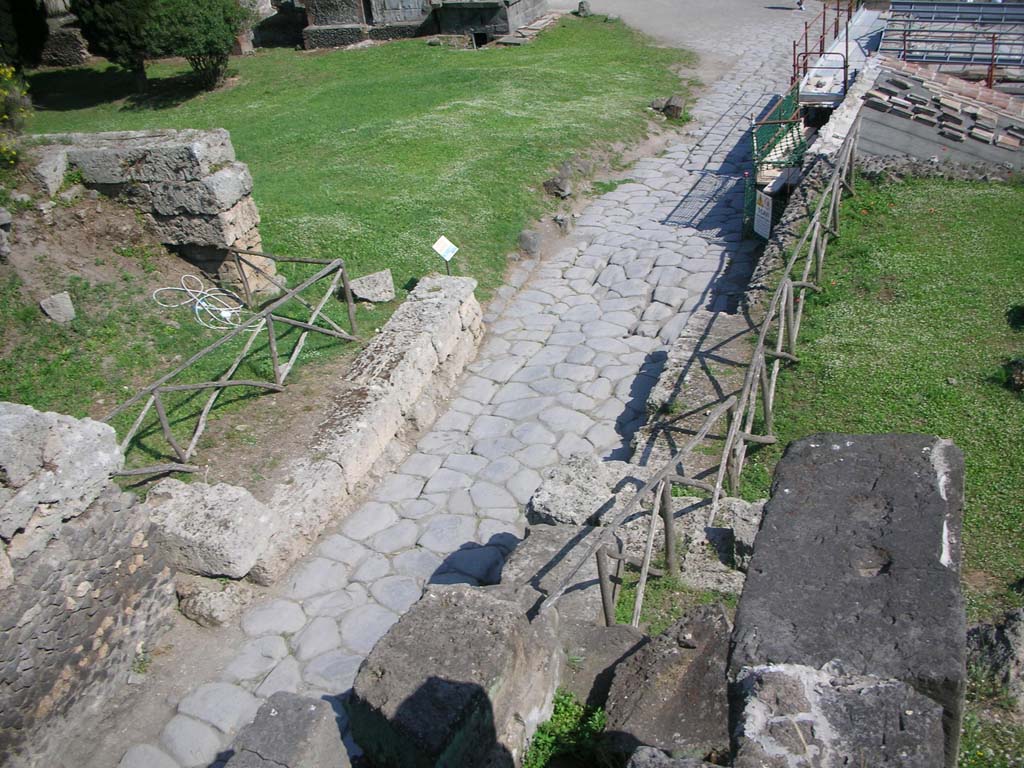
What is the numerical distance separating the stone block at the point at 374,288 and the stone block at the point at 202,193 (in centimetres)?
165

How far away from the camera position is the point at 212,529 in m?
6.47

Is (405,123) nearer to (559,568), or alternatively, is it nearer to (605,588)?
(559,568)

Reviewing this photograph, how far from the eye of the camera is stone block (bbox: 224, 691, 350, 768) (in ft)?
12.5

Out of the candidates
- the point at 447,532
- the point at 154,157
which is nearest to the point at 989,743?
the point at 447,532

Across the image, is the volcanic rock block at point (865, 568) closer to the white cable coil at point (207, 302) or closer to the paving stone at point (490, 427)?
the paving stone at point (490, 427)

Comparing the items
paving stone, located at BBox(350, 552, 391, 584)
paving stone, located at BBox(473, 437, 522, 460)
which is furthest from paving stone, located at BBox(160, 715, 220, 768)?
paving stone, located at BBox(473, 437, 522, 460)

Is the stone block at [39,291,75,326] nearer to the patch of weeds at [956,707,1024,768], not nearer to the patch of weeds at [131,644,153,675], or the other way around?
the patch of weeds at [131,644,153,675]

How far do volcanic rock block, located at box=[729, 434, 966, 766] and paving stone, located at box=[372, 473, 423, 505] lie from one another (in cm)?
420

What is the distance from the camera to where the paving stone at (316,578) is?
6742mm

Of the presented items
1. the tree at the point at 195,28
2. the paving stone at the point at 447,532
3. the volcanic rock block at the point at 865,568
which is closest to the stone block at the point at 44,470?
the paving stone at the point at 447,532

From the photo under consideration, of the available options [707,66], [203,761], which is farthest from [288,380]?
[707,66]

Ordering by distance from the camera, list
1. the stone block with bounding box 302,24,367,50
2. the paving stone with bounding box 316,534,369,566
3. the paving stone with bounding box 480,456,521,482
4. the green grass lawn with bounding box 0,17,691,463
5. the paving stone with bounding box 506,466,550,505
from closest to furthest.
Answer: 1. the paving stone with bounding box 316,534,369,566
2. the paving stone with bounding box 506,466,550,505
3. the paving stone with bounding box 480,456,521,482
4. the green grass lawn with bounding box 0,17,691,463
5. the stone block with bounding box 302,24,367,50

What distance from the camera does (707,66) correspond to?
790 inches

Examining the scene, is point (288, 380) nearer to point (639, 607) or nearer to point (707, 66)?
point (639, 607)
